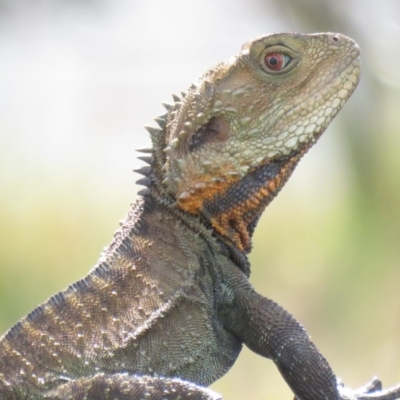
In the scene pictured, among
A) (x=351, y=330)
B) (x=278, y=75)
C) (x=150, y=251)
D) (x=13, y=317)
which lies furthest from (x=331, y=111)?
(x=351, y=330)

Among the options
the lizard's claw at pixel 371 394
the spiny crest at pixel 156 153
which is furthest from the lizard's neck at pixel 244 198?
the lizard's claw at pixel 371 394

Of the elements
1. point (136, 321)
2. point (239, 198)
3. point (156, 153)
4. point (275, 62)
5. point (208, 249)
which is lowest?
point (136, 321)

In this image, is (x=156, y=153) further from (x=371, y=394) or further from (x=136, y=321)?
(x=371, y=394)

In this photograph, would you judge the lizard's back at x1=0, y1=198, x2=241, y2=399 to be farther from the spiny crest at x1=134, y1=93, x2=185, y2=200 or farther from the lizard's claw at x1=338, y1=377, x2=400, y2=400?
the lizard's claw at x1=338, y1=377, x2=400, y2=400

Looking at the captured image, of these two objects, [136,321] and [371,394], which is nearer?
[136,321]

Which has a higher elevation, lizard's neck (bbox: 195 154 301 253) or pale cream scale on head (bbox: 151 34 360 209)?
pale cream scale on head (bbox: 151 34 360 209)

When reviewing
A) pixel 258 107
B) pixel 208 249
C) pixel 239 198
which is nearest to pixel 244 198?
pixel 239 198

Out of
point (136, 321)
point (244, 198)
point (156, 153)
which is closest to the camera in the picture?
point (136, 321)

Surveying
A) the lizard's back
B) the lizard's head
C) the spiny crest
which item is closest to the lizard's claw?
the lizard's back
